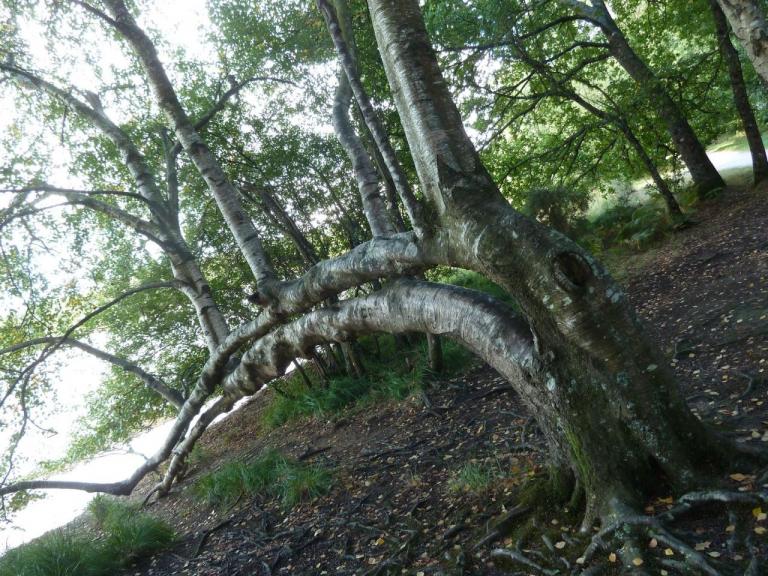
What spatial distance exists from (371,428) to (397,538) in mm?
2734

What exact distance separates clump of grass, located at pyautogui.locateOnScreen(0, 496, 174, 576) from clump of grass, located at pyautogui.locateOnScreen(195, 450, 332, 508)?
72cm

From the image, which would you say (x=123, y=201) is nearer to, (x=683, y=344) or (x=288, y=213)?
(x=288, y=213)

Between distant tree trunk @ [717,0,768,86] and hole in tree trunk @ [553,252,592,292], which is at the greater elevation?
distant tree trunk @ [717,0,768,86]

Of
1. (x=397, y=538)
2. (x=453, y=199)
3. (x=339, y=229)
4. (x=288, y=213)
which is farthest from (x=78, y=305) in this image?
(x=453, y=199)

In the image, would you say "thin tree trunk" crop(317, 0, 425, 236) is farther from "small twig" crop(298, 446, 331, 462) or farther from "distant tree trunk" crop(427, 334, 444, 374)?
"small twig" crop(298, 446, 331, 462)

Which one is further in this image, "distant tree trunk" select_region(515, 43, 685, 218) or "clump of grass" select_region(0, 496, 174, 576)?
"distant tree trunk" select_region(515, 43, 685, 218)

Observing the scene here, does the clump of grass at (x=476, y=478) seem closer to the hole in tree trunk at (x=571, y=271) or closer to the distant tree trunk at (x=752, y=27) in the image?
the hole in tree trunk at (x=571, y=271)

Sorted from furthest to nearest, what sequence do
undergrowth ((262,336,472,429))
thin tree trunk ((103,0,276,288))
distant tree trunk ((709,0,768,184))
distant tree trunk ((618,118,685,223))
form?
1. distant tree trunk ((618,118,685,223))
2. distant tree trunk ((709,0,768,184))
3. undergrowth ((262,336,472,429))
4. thin tree trunk ((103,0,276,288))

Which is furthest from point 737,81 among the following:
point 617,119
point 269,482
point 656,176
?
point 269,482

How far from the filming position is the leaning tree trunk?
2395 millimetres

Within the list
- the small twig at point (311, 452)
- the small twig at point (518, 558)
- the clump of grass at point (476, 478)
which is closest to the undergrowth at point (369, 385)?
the small twig at point (311, 452)

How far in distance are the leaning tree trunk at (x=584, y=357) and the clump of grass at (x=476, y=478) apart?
978 mm

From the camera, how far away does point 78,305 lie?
356 inches

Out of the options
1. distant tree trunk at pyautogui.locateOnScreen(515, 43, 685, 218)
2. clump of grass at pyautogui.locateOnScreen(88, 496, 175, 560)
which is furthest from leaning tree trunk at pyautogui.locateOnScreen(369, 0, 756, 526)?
distant tree trunk at pyautogui.locateOnScreen(515, 43, 685, 218)
